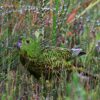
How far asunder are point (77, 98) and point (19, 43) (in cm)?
161

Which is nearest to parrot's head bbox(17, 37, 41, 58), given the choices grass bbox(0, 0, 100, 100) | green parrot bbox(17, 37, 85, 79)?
green parrot bbox(17, 37, 85, 79)

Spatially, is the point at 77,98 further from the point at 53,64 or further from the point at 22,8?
the point at 22,8

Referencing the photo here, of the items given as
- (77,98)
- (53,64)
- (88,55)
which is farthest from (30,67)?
(77,98)

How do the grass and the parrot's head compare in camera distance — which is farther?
the parrot's head

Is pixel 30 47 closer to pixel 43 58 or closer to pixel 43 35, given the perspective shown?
pixel 43 58

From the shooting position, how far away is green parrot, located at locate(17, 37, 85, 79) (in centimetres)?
301

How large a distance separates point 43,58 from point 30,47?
0.12 meters

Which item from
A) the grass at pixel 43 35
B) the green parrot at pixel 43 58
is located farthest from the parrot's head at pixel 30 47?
the grass at pixel 43 35

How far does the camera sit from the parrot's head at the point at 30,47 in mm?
3071

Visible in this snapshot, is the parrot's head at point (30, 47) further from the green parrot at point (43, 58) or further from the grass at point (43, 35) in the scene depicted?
the grass at point (43, 35)

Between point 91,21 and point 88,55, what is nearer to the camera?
point 88,55

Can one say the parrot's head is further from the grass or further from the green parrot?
the grass

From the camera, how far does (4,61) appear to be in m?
3.34

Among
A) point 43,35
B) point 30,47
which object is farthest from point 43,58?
point 43,35
